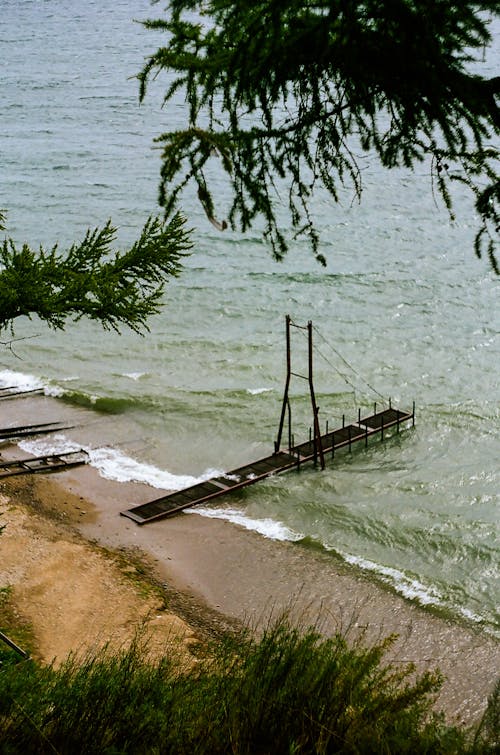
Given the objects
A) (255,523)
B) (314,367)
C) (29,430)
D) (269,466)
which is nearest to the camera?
(255,523)

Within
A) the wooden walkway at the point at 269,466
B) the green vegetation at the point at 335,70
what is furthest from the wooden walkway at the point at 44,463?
the green vegetation at the point at 335,70

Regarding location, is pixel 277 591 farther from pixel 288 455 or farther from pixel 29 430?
pixel 29 430

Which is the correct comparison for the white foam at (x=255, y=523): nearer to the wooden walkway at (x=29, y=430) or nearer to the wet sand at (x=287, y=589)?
the wet sand at (x=287, y=589)

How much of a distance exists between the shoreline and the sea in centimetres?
50

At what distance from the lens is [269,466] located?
21.3m

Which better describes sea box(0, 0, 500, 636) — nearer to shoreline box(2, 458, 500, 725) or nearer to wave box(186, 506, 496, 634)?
wave box(186, 506, 496, 634)

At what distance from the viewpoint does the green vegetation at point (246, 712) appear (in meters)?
6.73

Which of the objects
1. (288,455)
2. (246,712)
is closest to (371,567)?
(288,455)

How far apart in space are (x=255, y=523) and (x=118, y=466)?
445cm

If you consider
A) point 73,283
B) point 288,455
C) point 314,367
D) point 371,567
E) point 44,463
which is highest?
point 73,283

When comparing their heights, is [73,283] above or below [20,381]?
above

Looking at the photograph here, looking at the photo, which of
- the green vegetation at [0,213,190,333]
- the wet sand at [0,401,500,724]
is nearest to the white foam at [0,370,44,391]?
the wet sand at [0,401,500,724]

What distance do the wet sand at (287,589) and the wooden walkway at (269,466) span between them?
439 millimetres

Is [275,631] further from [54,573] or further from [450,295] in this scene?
[450,295]
